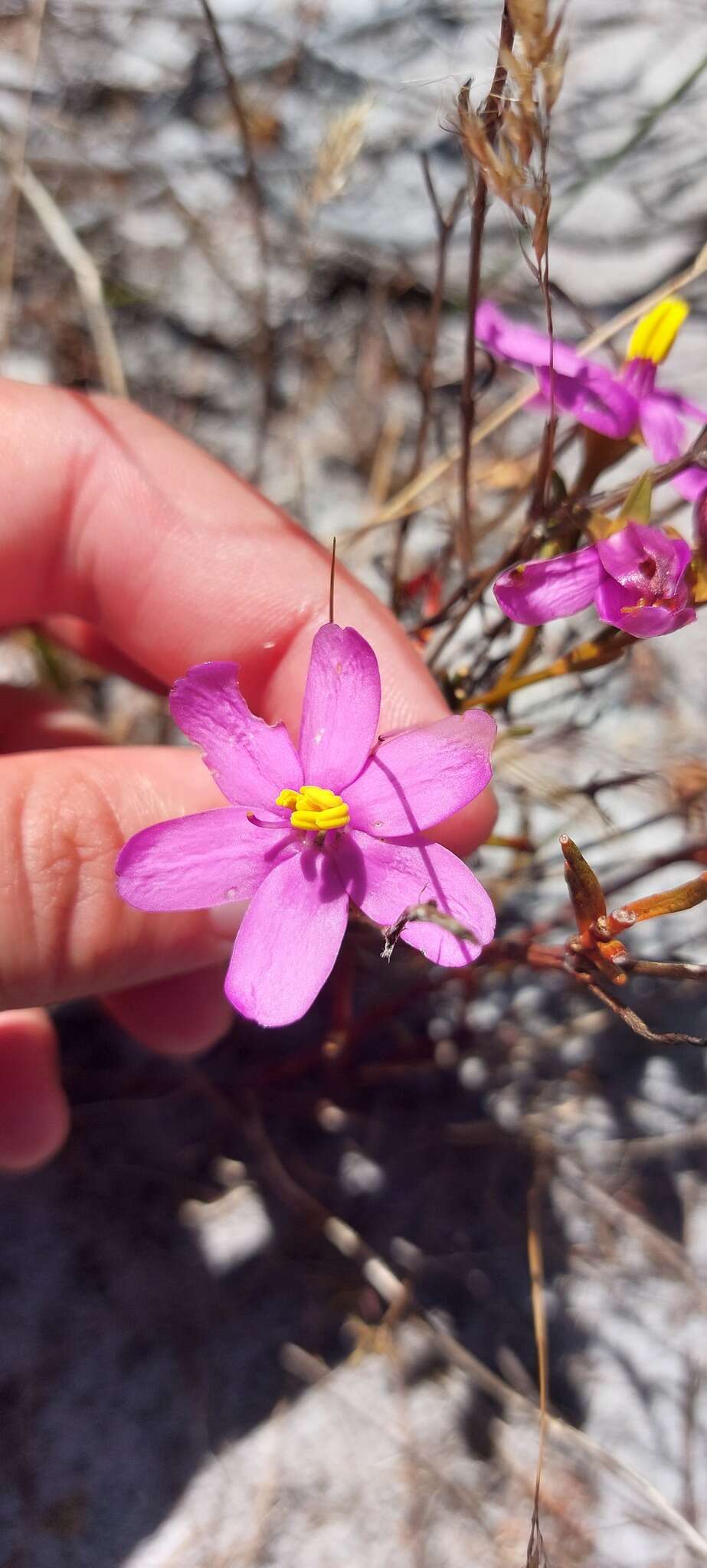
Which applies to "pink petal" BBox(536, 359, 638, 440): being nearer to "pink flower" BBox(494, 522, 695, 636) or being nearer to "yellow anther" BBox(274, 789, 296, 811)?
"pink flower" BBox(494, 522, 695, 636)

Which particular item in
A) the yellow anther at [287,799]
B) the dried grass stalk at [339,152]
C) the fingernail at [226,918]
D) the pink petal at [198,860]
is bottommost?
the fingernail at [226,918]

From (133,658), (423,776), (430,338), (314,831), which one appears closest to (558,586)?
(423,776)

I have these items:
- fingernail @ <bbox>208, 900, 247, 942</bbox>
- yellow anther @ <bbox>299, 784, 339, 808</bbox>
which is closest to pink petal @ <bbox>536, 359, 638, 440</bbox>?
yellow anther @ <bbox>299, 784, 339, 808</bbox>

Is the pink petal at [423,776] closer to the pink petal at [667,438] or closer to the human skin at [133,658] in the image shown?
the human skin at [133,658]

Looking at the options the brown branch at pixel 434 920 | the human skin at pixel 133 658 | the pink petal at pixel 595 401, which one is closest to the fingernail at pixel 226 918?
the human skin at pixel 133 658

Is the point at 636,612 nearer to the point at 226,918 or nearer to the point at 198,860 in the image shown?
the point at 198,860

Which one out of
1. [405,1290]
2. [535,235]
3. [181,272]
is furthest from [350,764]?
[181,272]
